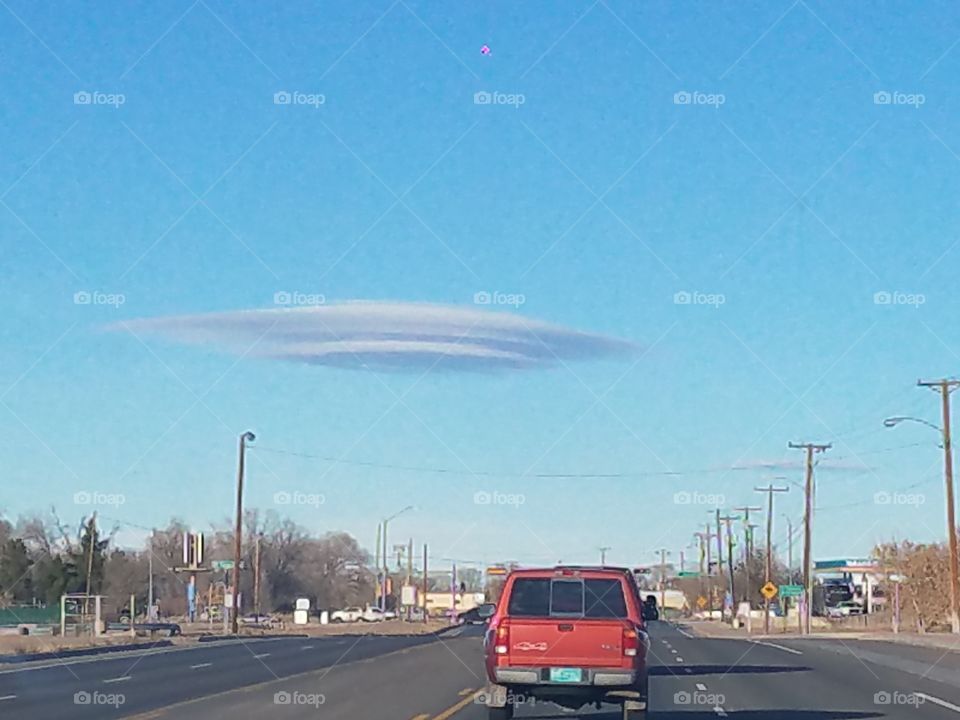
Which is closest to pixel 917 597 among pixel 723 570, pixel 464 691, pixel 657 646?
pixel 657 646

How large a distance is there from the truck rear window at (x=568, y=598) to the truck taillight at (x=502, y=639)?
0.39m

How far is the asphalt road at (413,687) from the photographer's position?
861 inches

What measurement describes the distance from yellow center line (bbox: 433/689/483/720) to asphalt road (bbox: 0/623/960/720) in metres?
0.02

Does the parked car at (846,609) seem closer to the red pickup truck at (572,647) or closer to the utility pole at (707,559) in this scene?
the utility pole at (707,559)

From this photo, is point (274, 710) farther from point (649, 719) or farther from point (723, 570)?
point (723, 570)

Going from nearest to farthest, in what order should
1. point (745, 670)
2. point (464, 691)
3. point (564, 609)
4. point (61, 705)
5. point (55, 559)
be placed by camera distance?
point (564, 609)
point (61, 705)
point (464, 691)
point (745, 670)
point (55, 559)

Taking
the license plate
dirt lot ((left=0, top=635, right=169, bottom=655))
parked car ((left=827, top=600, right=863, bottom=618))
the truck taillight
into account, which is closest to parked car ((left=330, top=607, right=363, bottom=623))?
parked car ((left=827, top=600, right=863, bottom=618))

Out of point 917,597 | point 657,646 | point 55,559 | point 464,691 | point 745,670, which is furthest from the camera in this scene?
point 55,559

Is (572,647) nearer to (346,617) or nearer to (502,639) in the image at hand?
(502,639)

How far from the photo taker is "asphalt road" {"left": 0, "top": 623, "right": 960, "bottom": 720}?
71.8 feet

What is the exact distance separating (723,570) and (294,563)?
42985 millimetres

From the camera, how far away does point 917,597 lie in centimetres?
8988

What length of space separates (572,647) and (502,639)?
3.06 feet

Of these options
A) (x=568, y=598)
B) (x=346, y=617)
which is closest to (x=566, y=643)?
(x=568, y=598)
